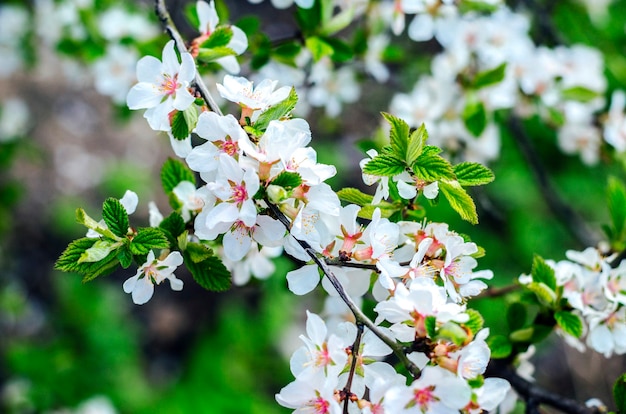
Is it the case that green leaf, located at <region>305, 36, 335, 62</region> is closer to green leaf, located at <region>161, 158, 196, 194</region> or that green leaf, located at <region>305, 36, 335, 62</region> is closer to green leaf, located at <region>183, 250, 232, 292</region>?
green leaf, located at <region>161, 158, 196, 194</region>

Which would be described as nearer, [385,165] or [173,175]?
[385,165]

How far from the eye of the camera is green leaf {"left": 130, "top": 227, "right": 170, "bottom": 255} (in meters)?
0.92

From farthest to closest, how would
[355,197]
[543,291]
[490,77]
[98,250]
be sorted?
[490,77] → [543,291] → [355,197] → [98,250]

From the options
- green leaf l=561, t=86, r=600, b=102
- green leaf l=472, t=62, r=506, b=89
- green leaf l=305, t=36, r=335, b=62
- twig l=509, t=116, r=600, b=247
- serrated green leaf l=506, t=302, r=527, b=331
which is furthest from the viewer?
twig l=509, t=116, r=600, b=247

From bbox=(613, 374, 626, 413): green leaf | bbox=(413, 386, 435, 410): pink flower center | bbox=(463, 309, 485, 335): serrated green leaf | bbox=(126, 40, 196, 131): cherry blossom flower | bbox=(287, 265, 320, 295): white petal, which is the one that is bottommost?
bbox=(613, 374, 626, 413): green leaf

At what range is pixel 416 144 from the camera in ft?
3.04

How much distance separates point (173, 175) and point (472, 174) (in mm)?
580

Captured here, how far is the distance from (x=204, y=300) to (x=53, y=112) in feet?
5.83

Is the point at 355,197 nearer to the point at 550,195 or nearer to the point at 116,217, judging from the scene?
the point at 116,217

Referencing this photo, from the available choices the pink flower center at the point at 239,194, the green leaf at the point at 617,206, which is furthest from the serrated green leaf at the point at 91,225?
the green leaf at the point at 617,206

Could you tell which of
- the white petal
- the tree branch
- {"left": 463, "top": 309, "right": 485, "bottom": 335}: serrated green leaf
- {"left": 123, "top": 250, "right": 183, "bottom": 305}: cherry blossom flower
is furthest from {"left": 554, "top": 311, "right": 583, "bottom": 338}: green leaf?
{"left": 123, "top": 250, "right": 183, "bottom": 305}: cherry blossom flower

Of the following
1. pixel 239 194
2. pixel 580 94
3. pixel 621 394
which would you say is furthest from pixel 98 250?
pixel 580 94

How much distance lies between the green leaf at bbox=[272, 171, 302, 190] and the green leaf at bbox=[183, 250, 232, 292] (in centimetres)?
22

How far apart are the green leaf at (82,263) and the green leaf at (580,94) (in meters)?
1.46
